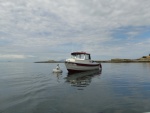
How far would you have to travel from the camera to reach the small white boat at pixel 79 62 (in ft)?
131

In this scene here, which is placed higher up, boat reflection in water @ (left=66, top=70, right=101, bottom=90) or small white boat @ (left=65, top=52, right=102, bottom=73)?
small white boat @ (left=65, top=52, right=102, bottom=73)

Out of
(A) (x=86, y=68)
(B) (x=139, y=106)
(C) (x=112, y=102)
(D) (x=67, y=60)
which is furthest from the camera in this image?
(A) (x=86, y=68)

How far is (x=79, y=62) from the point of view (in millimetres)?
40906

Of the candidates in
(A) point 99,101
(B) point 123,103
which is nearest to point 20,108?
(A) point 99,101

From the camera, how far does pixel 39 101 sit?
14039 millimetres

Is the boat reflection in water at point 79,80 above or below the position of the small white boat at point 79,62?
below

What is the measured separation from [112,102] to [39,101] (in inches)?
200

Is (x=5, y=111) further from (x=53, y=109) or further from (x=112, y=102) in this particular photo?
(x=112, y=102)

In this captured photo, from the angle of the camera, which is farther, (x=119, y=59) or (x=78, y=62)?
(x=119, y=59)

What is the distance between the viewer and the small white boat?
39.8 m

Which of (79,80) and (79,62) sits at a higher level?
(79,62)

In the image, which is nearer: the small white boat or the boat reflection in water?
the boat reflection in water

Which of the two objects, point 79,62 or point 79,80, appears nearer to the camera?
point 79,80

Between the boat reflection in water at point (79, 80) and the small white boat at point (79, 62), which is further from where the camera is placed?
the small white boat at point (79, 62)
